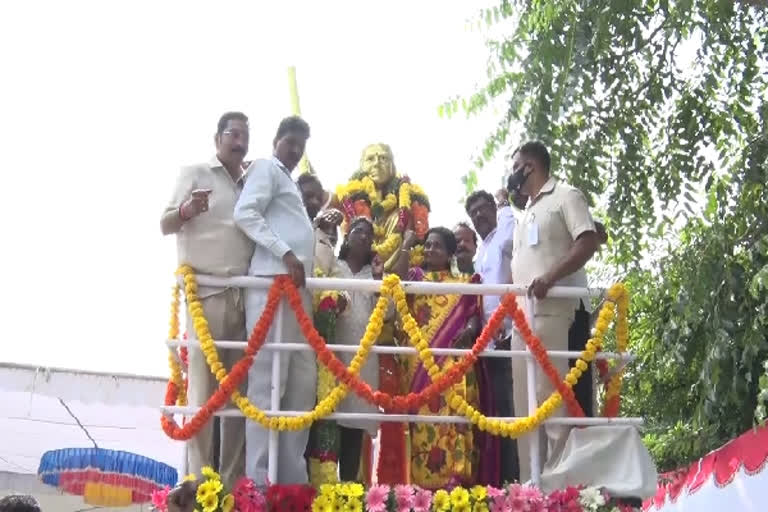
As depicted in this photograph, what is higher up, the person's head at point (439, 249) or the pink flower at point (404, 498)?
the person's head at point (439, 249)

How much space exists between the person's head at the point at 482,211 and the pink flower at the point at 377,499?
1.99 m

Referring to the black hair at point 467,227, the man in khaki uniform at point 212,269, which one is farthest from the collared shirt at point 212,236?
the black hair at point 467,227

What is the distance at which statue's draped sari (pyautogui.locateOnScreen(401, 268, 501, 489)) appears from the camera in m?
4.54

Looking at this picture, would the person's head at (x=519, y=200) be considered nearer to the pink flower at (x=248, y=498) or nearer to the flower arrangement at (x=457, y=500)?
the flower arrangement at (x=457, y=500)

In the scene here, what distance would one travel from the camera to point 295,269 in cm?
391

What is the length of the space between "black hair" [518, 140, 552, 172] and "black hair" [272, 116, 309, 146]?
1.08 metres

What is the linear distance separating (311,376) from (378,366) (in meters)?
0.63

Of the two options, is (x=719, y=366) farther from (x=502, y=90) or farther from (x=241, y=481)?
(x=241, y=481)

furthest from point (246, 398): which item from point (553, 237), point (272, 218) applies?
point (553, 237)

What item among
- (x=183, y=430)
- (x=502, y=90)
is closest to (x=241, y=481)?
(x=183, y=430)

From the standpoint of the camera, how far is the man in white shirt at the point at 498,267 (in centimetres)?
455

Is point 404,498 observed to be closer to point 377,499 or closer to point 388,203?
point 377,499

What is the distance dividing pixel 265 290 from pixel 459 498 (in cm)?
119

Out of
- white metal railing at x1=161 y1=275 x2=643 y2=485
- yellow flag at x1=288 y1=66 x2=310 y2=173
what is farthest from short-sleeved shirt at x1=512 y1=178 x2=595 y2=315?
yellow flag at x1=288 y1=66 x2=310 y2=173
